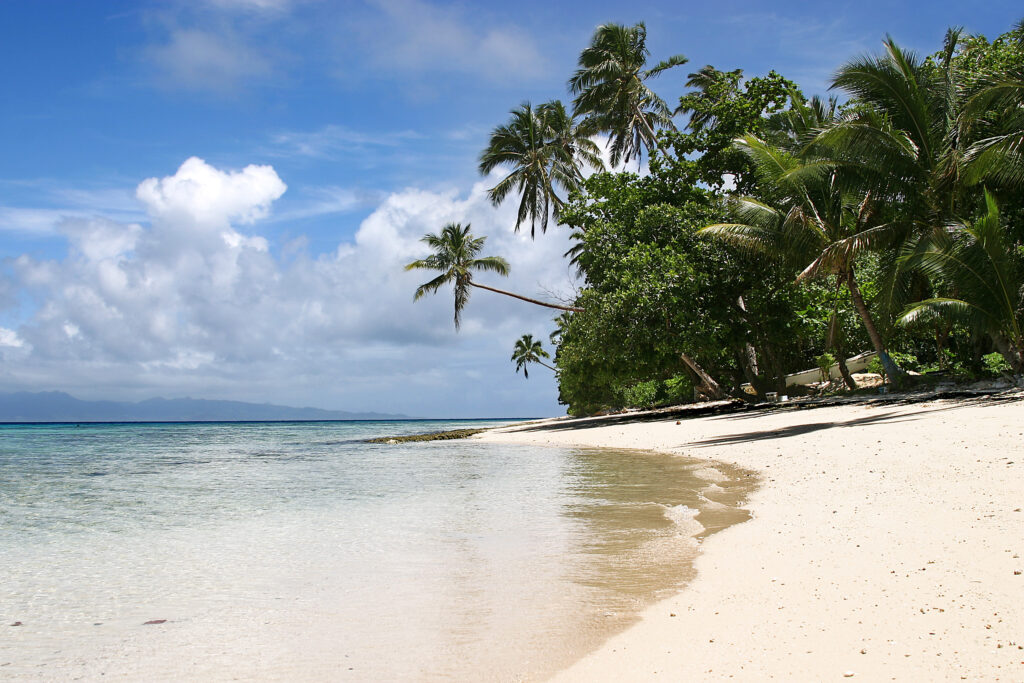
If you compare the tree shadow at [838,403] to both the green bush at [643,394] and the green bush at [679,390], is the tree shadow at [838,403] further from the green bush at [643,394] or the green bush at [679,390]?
the green bush at [643,394]

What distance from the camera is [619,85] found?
105 feet

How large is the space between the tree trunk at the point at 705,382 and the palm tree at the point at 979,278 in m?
11.5

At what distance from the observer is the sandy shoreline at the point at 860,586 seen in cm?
289

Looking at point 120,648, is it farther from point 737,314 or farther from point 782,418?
point 737,314

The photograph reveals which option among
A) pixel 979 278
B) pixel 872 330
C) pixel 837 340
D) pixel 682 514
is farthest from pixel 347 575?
pixel 837 340

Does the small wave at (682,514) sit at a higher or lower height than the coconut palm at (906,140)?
lower

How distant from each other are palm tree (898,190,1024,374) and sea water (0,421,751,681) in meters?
8.73

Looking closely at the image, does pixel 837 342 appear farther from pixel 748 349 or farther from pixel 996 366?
pixel 996 366

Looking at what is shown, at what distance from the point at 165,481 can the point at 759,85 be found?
22.8 meters

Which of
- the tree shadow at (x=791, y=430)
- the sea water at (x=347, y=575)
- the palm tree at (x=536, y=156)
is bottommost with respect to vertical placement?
the sea water at (x=347, y=575)

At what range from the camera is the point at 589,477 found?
10805 mm

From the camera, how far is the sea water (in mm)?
3412

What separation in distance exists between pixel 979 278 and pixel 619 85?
2098 centimetres

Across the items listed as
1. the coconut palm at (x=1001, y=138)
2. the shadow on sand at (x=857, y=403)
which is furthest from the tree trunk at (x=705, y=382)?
the coconut palm at (x=1001, y=138)
